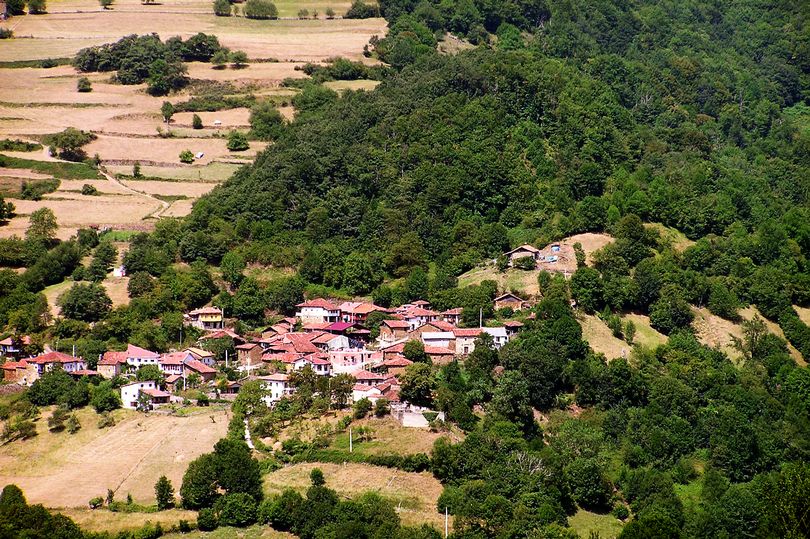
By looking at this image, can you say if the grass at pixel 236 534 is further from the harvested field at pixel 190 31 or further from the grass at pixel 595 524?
the harvested field at pixel 190 31

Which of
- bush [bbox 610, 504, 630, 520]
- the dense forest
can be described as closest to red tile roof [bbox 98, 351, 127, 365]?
the dense forest

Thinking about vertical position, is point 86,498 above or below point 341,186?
below

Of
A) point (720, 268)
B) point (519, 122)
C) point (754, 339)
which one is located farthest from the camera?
A: point (519, 122)

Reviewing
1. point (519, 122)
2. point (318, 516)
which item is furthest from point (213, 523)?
point (519, 122)

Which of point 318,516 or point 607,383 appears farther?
point 607,383

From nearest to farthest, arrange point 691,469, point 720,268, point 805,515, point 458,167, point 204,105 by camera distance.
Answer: point 805,515 < point 691,469 < point 720,268 < point 458,167 < point 204,105

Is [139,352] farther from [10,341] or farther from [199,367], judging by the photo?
[10,341]

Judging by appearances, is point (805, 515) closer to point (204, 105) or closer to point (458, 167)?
point (458, 167)

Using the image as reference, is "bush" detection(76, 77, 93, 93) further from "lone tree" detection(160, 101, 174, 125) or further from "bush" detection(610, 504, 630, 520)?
"bush" detection(610, 504, 630, 520)
